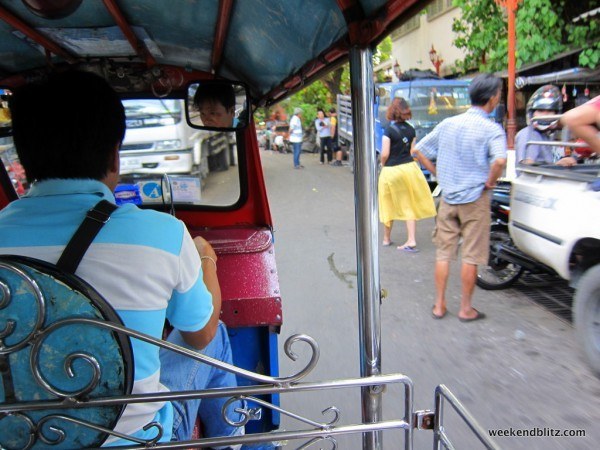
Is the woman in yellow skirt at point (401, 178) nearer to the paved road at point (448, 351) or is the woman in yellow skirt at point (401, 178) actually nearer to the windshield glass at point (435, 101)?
the paved road at point (448, 351)

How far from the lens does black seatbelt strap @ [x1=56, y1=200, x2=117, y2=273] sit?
3.77 feet

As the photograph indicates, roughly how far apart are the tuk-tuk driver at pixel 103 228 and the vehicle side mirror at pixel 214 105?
49.8 inches

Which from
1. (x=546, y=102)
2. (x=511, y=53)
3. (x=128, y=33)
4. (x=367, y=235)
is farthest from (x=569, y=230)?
(x=511, y=53)

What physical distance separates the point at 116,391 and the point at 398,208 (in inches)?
220

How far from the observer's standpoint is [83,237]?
3.88 feet

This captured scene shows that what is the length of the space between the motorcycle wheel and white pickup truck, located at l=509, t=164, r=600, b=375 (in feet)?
2.08

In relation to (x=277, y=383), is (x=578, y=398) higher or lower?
lower

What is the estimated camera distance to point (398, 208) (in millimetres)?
6441

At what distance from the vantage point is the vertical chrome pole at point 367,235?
5.13 ft

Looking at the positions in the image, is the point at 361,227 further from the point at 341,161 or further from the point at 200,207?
the point at 341,161

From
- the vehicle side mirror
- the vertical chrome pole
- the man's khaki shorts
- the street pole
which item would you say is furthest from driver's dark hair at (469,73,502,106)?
the street pole

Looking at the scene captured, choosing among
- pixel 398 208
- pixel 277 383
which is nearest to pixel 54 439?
pixel 277 383

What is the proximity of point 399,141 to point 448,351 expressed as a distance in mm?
3109

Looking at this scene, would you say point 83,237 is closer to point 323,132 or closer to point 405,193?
point 405,193
